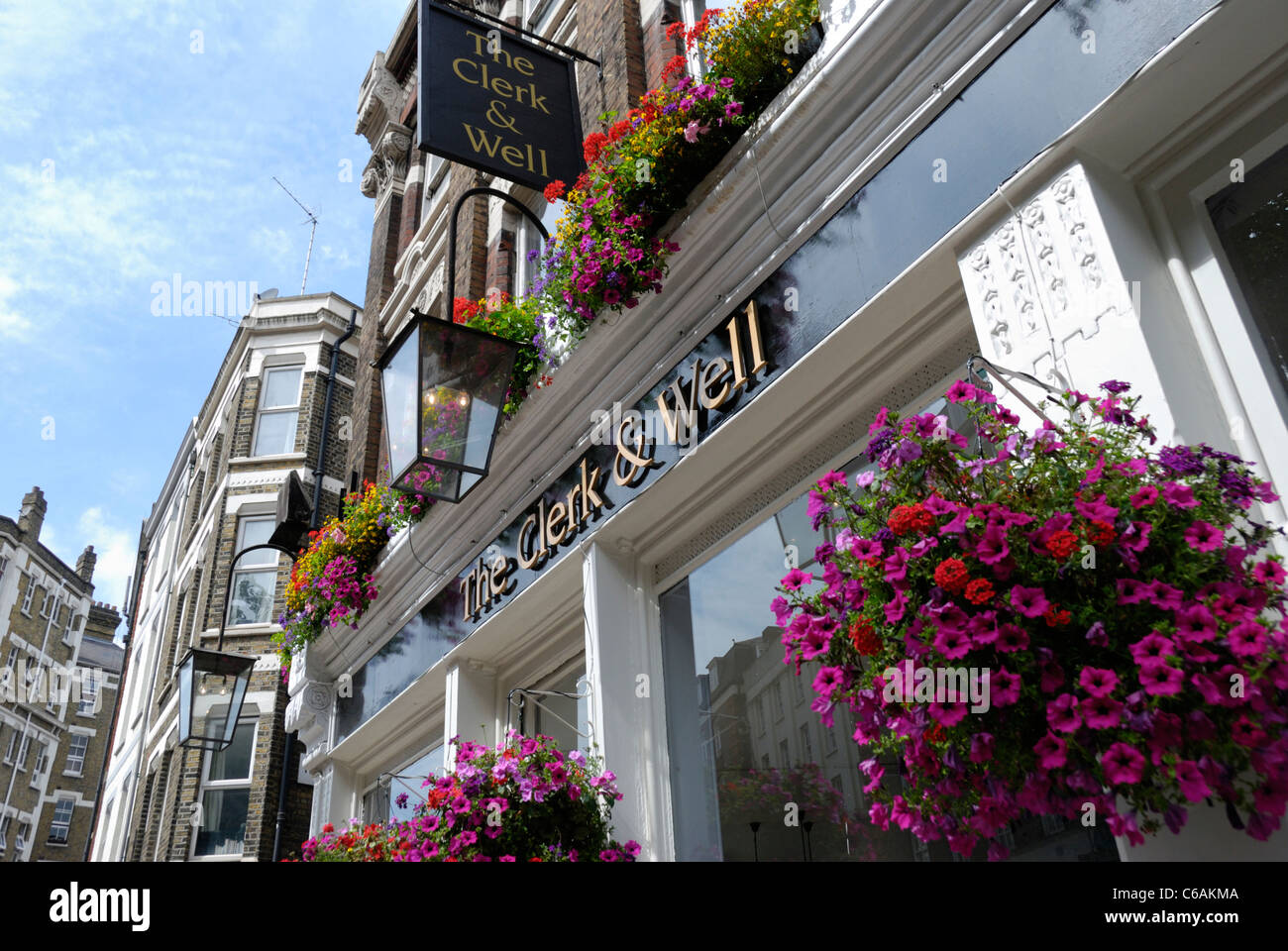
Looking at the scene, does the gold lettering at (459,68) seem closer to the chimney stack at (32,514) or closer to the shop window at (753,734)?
the shop window at (753,734)

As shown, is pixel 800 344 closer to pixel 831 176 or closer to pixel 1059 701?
pixel 831 176

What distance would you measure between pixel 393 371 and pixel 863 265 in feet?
10.0

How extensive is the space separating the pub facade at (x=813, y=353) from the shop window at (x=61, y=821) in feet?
145

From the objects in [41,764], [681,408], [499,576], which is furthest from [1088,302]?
[41,764]

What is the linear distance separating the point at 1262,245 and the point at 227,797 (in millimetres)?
20094

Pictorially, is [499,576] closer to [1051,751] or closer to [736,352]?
[736,352]

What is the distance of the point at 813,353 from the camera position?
170 inches

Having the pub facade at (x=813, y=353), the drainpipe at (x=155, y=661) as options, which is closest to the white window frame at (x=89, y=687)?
the drainpipe at (x=155, y=661)

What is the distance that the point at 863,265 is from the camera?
4.19 m

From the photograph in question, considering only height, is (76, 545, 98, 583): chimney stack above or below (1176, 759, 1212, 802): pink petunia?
above

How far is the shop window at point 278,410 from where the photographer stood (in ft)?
78.7

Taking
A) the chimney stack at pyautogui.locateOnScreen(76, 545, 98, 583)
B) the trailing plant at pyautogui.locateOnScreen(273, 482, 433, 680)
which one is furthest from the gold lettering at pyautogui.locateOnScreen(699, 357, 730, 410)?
the chimney stack at pyautogui.locateOnScreen(76, 545, 98, 583)

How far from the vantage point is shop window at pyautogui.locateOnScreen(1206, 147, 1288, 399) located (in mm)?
2982

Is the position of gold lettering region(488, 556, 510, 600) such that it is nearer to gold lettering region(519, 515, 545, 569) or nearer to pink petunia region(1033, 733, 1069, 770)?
gold lettering region(519, 515, 545, 569)
